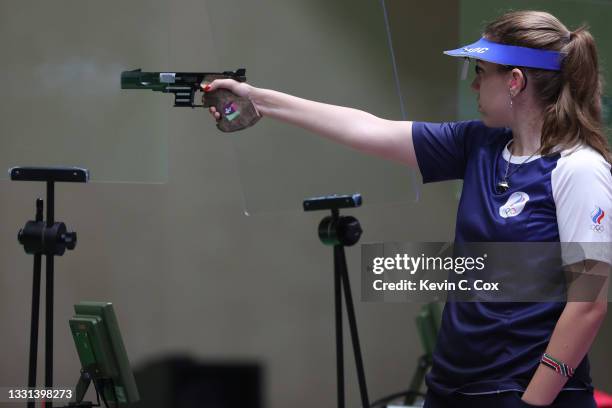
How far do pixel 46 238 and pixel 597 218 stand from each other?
4.41 ft

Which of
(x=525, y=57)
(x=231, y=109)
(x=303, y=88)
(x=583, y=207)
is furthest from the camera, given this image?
(x=303, y=88)

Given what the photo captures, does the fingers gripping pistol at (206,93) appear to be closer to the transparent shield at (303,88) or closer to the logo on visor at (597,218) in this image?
the transparent shield at (303,88)

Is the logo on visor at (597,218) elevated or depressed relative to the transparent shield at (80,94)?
depressed

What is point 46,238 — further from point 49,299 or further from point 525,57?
point 525,57

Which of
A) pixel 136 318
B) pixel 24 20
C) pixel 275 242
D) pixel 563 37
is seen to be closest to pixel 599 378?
pixel 275 242

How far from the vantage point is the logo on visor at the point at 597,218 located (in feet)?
4.83

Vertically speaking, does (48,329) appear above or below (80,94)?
below

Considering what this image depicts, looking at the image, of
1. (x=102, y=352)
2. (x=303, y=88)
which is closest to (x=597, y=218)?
(x=303, y=88)

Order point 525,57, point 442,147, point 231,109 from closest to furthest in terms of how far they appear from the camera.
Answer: point 525,57 → point 442,147 → point 231,109

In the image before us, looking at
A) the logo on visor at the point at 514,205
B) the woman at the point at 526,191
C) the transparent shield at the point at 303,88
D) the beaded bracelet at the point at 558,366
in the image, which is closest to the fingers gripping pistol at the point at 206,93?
the transparent shield at the point at 303,88

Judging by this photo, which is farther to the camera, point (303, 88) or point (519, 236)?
point (303, 88)

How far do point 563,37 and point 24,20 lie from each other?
1.43m

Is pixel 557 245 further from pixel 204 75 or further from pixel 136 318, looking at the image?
pixel 136 318

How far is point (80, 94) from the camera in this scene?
223cm
